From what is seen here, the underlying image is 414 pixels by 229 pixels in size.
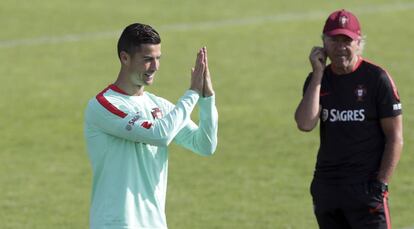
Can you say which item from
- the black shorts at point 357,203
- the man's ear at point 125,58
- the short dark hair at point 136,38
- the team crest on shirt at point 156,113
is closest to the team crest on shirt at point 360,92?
the black shorts at point 357,203

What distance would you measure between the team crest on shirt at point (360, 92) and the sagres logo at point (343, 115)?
83 mm

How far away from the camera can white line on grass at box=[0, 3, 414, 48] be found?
2052 cm

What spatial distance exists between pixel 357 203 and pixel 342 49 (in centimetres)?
108

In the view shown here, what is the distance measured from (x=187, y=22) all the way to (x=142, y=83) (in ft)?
48.7

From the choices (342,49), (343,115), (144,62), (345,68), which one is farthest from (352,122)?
(144,62)

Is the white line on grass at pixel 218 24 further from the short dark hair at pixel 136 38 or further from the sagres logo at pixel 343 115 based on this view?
the short dark hair at pixel 136 38

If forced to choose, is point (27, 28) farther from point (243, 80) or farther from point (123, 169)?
point (123, 169)

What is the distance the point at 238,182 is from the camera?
13.2 metres

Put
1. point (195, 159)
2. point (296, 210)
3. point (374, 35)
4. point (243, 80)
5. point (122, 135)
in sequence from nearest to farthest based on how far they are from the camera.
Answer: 1. point (122, 135)
2. point (296, 210)
3. point (195, 159)
4. point (243, 80)
5. point (374, 35)

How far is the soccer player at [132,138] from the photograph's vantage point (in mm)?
6801

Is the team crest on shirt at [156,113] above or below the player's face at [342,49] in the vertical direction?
below

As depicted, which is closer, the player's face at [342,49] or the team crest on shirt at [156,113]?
the team crest on shirt at [156,113]

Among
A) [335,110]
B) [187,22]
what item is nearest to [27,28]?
[187,22]

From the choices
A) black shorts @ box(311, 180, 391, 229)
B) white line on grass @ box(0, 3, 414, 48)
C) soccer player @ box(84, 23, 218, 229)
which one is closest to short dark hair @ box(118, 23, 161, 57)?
soccer player @ box(84, 23, 218, 229)
